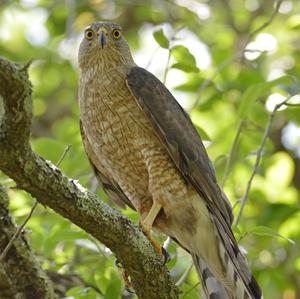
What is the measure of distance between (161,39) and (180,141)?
81cm

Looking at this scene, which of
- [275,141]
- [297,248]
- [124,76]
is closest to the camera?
[124,76]

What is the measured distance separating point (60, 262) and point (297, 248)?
218cm

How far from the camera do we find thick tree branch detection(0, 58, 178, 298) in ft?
10.2

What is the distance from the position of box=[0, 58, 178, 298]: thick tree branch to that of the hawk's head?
68.6 inches

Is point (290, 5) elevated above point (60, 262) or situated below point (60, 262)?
above

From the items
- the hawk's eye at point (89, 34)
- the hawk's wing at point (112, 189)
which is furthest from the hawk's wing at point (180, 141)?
the hawk's eye at point (89, 34)

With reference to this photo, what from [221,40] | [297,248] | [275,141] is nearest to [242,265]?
[297,248]

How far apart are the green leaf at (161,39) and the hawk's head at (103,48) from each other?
0.33 metres

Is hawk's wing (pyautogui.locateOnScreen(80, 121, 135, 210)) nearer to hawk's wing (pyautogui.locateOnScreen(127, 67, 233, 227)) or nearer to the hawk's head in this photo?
hawk's wing (pyautogui.locateOnScreen(127, 67, 233, 227))

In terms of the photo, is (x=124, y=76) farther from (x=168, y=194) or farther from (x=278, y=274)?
(x=278, y=274)

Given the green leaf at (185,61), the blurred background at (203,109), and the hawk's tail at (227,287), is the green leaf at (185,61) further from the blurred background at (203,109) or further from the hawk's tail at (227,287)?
the hawk's tail at (227,287)

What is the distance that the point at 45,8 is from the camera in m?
8.82

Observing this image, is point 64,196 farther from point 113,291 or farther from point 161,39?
point 161,39

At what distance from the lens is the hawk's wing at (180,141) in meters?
4.81
